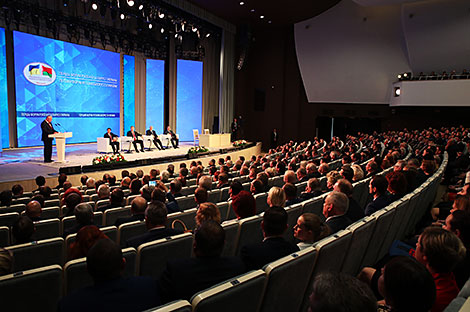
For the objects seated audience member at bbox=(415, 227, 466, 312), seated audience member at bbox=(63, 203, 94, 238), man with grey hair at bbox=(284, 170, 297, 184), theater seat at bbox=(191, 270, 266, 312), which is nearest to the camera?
theater seat at bbox=(191, 270, 266, 312)

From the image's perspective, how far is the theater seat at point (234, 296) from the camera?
1533mm

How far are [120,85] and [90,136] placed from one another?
270cm

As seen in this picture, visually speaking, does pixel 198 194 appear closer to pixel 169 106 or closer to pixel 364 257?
pixel 364 257

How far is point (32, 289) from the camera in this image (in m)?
1.98

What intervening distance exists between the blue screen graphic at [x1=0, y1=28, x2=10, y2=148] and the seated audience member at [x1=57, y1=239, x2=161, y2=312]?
41.4ft

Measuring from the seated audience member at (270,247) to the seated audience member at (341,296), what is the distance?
1.07 m

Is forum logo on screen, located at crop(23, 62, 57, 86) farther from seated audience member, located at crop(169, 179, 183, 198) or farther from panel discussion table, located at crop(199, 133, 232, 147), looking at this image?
seated audience member, located at crop(169, 179, 183, 198)

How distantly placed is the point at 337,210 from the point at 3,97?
12.6 meters

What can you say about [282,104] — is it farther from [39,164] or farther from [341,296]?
[341,296]

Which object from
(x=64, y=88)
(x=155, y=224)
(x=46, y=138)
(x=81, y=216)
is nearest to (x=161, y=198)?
(x=81, y=216)

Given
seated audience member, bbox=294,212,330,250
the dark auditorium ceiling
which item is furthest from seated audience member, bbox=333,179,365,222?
the dark auditorium ceiling

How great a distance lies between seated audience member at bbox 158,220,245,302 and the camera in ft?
6.23

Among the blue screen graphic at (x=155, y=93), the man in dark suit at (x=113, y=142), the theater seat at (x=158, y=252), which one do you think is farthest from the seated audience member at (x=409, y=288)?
the blue screen graphic at (x=155, y=93)

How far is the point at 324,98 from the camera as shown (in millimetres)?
20594
